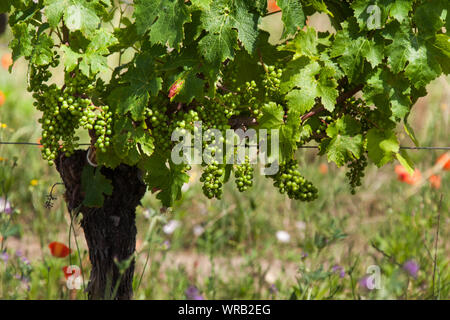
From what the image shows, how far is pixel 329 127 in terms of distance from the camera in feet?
5.57

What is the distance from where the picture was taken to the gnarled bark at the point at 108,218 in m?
2.01

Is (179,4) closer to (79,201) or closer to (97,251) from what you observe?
(79,201)

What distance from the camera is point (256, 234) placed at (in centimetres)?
314

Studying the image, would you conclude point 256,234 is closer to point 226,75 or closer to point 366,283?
point 366,283

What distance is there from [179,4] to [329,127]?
0.59 m

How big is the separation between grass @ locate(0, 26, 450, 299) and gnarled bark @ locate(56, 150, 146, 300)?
46 centimetres

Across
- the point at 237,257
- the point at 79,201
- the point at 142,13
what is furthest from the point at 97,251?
the point at 237,257

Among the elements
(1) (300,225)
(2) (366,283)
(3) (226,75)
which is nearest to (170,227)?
(1) (300,225)

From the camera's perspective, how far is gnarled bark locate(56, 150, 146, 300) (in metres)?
2.01

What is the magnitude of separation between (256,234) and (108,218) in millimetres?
1262

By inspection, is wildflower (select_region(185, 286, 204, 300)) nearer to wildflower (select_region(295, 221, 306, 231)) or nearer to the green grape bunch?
the green grape bunch

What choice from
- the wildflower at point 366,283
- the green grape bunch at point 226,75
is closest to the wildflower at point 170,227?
the wildflower at point 366,283
